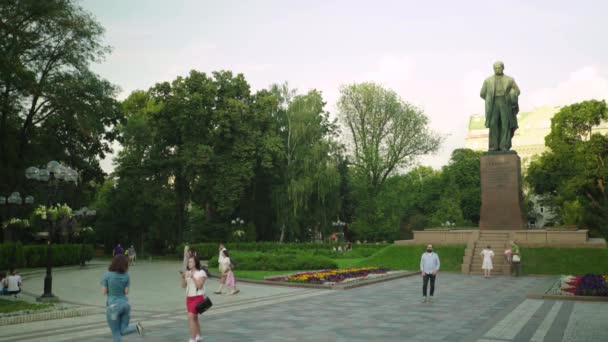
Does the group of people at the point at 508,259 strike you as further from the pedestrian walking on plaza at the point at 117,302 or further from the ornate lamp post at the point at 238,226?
the ornate lamp post at the point at 238,226

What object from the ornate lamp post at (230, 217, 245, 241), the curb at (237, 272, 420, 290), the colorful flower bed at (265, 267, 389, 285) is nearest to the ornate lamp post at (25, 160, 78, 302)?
the curb at (237, 272, 420, 290)

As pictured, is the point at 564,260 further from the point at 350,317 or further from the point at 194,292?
the point at 194,292

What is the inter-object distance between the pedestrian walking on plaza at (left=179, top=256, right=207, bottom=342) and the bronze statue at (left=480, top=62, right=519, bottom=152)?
25095mm

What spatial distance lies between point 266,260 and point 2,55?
19553mm

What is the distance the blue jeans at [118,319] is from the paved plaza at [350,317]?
62.6 inches

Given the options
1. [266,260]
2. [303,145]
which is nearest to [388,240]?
[303,145]

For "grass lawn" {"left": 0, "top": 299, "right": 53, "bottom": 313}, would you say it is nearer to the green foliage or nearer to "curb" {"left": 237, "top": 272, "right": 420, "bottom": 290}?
"curb" {"left": 237, "top": 272, "right": 420, "bottom": 290}

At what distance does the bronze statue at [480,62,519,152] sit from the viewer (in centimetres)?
3064

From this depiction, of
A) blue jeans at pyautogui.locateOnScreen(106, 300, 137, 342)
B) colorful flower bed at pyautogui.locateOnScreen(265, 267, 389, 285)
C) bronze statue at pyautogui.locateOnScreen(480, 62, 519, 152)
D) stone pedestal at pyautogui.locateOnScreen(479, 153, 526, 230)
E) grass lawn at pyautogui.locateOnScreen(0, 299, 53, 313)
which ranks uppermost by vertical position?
bronze statue at pyautogui.locateOnScreen(480, 62, 519, 152)

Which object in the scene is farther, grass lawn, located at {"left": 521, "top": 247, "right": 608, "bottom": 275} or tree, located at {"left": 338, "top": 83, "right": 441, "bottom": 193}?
tree, located at {"left": 338, "top": 83, "right": 441, "bottom": 193}

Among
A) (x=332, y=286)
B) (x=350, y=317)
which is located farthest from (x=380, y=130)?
(x=350, y=317)

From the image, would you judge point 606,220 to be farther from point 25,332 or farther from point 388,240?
point 25,332

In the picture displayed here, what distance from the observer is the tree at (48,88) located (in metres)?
34.1

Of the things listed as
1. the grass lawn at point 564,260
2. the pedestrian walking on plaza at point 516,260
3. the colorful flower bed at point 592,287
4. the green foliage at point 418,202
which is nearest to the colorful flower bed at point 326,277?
the pedestrian walking on plaza at point 516,260
